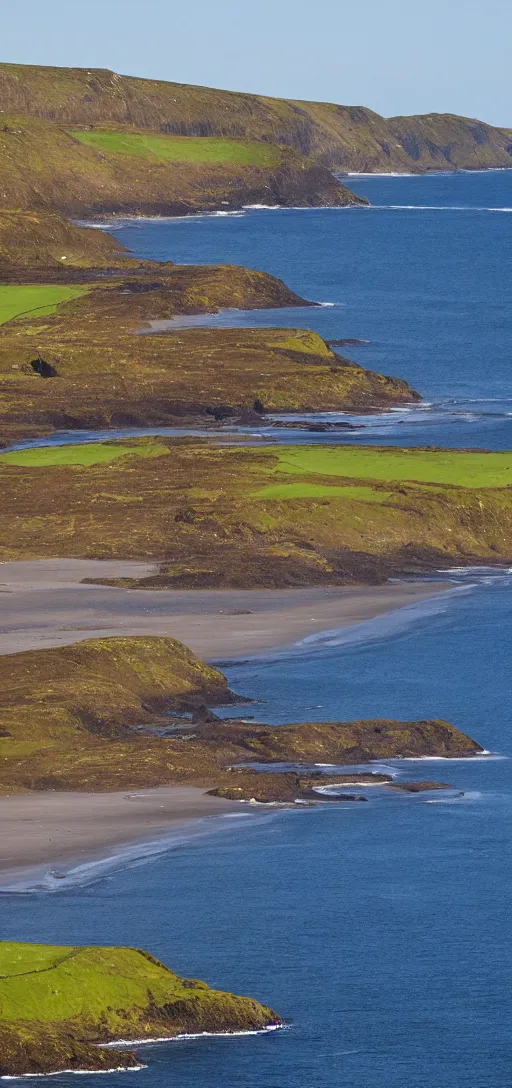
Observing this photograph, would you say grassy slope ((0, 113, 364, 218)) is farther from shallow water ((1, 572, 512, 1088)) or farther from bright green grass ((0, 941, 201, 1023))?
bright green grass ((0, 941, 201, 1023))

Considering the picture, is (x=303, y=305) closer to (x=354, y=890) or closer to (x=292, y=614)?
(x=292, y=614)

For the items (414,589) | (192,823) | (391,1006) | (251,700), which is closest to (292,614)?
(414,589)

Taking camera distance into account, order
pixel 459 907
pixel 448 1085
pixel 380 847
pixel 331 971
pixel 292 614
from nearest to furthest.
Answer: pixel 448 1085
pixel 331 971
pixel 459 907
pixel 380 847
pixel 292 614

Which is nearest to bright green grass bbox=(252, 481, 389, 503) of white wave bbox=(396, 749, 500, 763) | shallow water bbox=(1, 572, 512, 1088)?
shallow water bbox=(1, 572, 512, 1088)

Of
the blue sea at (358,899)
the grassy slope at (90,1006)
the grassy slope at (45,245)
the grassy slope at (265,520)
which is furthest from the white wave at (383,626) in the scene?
the grassy slope at (45,245)

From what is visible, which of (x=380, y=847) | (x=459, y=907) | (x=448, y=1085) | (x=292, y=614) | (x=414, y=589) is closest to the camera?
(x=448, y=1085)
